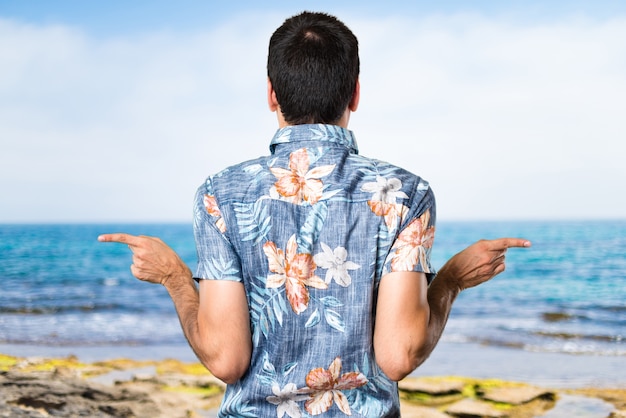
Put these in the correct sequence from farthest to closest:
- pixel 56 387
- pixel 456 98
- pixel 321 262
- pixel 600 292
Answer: pixel 456 98 < pixel 600 292 < pixel 56 387 < pixel 321 262

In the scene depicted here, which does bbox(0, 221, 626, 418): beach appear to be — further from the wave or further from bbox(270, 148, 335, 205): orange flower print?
bbox(270, 148, 335, 205): orange flower print

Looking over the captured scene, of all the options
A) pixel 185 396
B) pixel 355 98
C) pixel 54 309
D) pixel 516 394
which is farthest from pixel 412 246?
pixel 54 309

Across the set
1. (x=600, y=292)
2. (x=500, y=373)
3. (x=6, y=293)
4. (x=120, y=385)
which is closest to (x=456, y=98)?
(x=600, y=292)

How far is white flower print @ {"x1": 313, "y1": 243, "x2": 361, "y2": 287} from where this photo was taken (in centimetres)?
141

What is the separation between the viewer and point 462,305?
492 inches

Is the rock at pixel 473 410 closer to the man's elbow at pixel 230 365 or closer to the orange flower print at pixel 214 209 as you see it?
the man's elbow at pixel 230 365

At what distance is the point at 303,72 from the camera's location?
1464 millimetres

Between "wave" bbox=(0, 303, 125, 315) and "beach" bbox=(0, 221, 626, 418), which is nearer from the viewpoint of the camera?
"beach" bbox=(0, 221, 626, 418)

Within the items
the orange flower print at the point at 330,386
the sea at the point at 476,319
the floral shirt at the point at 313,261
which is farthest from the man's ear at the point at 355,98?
the sea at the point at 476,319

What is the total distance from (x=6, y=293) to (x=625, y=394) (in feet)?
41.0

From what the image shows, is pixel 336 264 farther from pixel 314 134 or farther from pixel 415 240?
pixel 314 134

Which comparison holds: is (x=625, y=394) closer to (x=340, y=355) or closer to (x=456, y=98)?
(x=340, y=355)

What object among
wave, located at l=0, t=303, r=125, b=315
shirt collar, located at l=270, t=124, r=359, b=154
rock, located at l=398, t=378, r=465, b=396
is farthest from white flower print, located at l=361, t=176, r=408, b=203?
wave, located at l=0, t=303, r=125, b=315

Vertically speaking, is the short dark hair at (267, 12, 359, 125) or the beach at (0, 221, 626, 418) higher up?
the short dark hair at (267, 12, 359, 125)
